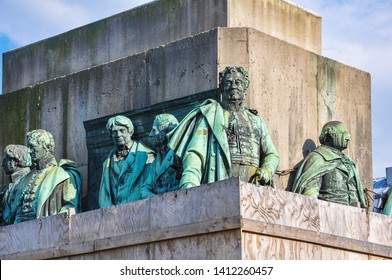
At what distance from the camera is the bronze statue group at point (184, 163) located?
20.0 m

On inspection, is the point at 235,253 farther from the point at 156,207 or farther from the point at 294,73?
the point at 294,73

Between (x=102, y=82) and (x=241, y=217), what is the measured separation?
19.7 feet

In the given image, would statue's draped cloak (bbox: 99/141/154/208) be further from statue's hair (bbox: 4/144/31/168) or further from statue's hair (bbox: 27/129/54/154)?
statue's hair (bbox: 4/144/31/168)

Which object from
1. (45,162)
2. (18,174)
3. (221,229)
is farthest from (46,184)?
(221,229)

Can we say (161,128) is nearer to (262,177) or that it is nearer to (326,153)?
(262,177)

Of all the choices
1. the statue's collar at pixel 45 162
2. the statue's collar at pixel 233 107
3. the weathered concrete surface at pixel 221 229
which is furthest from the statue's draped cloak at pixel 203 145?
the statue's collar at pixel 45 162

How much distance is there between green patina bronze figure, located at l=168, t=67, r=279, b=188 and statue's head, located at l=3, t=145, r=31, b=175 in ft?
11.3

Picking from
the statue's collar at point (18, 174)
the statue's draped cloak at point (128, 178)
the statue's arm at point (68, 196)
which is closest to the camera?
the statue's draped cloak at point (128, 178)

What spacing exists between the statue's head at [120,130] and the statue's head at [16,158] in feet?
6.43

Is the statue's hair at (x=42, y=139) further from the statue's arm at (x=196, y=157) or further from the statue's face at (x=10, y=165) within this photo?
the statue's arm at (x=196, y=157)

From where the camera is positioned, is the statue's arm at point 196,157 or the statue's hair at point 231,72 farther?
the statue's hair at point 231,72

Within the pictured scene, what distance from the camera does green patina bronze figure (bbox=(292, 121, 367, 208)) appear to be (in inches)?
821

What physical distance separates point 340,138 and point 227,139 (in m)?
2.07
